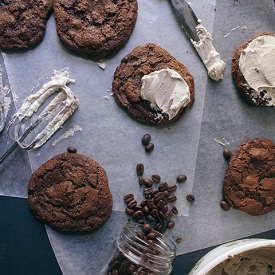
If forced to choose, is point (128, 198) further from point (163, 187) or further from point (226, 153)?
point (226, 153)

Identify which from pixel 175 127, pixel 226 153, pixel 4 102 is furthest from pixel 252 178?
pixel 4 102

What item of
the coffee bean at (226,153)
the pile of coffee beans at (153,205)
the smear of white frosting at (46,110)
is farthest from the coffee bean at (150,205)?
the smear of white frosting at (46,110)

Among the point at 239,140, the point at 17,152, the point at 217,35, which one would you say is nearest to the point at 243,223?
the point at 239,140

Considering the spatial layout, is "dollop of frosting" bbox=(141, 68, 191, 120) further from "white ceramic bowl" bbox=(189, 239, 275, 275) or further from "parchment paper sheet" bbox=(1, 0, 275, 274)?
"white ceramic bowl" bbox=(189, 239, 275, 275)

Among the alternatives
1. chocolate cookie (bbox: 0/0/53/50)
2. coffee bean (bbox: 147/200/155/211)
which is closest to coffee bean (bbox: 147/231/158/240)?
coffee bean (bbox: 147/200/155/211)

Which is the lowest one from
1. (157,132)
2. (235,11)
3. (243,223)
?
(243,223)

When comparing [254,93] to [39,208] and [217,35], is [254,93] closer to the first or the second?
[217,35]

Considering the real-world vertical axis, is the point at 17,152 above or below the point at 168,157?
above

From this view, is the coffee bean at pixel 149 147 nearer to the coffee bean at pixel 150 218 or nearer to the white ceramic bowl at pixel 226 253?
the coffee bean at pixel 150 218
